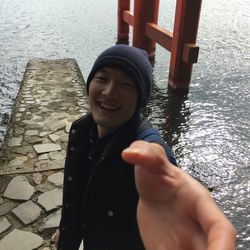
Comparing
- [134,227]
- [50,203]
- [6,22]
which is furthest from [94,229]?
[6,22]

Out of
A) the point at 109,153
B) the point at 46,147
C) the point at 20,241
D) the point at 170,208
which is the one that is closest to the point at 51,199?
the point at 20,241

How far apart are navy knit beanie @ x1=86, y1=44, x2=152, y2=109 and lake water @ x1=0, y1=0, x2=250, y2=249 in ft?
8.42

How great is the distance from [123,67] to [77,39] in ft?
35.7

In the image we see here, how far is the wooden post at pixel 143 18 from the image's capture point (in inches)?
323

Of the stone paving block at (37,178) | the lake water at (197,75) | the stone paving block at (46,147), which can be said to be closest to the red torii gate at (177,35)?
the lake water at (197,75)

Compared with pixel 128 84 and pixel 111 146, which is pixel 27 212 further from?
pixel 128 84

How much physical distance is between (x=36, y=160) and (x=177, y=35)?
395 centimetres

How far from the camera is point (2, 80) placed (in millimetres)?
8102

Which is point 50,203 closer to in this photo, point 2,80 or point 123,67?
point 123,67

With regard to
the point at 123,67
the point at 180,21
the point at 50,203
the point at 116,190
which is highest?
the point at 123,67

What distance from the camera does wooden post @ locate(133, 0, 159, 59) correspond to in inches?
323

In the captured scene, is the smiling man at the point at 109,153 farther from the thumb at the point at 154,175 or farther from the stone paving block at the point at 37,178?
the stone paving block at the point at 37,178

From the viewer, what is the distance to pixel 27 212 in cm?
291

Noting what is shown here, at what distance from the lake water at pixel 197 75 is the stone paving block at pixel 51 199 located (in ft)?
5.93
